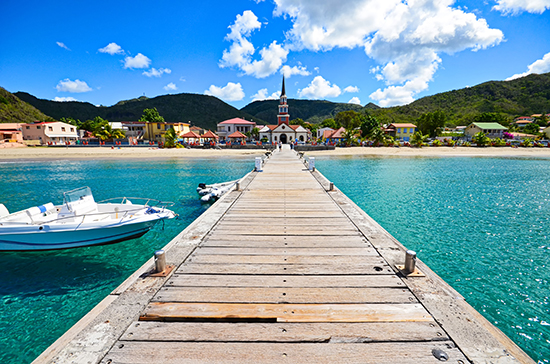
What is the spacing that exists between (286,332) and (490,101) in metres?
185

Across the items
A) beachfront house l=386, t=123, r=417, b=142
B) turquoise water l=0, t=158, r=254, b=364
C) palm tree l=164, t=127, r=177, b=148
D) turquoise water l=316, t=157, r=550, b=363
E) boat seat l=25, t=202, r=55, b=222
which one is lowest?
turquoise water l=0, t=158, r=254, b=364

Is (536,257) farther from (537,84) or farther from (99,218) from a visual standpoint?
(537,84)

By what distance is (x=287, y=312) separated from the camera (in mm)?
3230

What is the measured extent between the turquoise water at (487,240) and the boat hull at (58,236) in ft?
34.6

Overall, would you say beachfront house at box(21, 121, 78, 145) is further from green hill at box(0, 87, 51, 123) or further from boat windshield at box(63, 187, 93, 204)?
boat windshield at box(63, 187, 93, 204)

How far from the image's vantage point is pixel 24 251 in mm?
8469

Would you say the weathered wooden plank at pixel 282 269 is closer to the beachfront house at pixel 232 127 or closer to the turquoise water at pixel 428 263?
the turquoise water at pixel 428 263

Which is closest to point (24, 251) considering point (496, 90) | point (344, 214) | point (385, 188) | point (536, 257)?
point (344, 214)

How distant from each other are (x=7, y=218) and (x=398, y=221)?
15.8 m

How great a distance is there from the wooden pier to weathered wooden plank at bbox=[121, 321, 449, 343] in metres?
0.01

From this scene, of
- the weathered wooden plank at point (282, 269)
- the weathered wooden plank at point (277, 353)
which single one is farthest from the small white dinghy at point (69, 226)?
the weathered wooden plank at point (277, 353)

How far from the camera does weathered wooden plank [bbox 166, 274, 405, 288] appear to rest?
3877 millimetres

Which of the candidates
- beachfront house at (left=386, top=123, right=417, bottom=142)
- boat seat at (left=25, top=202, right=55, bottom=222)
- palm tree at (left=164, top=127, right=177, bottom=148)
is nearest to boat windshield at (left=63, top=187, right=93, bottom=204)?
boat seat at (left=25, top=202, right=55, bottom=222)

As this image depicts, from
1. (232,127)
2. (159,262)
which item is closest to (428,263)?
(159,262)
